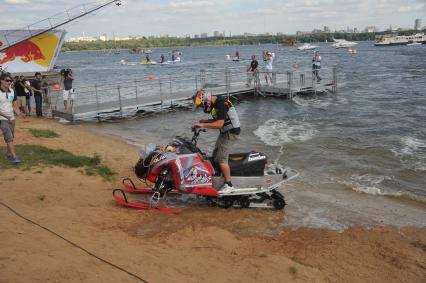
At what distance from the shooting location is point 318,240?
677cm

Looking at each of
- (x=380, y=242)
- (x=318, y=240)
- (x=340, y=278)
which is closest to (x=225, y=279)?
(x=340, y=278)

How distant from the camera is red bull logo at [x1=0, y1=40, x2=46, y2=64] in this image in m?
38.9

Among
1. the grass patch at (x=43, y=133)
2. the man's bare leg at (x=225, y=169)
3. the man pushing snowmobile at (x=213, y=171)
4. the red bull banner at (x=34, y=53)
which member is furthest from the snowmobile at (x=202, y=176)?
the red bull banner at (x=34, y=53)

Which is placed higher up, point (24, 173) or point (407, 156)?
point (24, 173)

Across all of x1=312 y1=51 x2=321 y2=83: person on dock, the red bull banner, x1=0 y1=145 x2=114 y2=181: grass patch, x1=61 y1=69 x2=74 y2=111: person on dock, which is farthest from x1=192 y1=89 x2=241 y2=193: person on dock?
the red bull banner

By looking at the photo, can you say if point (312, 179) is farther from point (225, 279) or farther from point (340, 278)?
point (225, 279)

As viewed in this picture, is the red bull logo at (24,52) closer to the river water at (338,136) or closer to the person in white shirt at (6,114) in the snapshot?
the river water at (338,136)

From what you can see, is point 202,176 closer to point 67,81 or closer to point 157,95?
point 67,81

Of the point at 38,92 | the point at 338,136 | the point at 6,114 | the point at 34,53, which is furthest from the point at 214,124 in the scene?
the point at 34,53

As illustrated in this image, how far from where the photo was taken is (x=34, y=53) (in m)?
40.8

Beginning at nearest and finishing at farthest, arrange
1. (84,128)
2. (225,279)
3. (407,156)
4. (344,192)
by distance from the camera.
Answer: (225,279) < (344,192) < (407,156) < (84,128)

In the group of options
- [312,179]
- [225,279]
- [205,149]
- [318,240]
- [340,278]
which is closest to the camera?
[225,279]

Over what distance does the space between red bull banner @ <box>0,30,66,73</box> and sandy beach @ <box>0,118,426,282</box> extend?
3481 centimetres

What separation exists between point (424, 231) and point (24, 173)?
7659 millimetres
